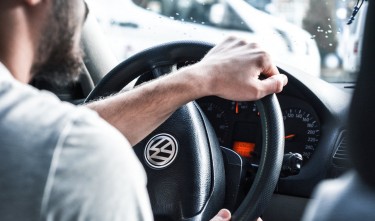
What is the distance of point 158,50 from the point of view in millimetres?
1897

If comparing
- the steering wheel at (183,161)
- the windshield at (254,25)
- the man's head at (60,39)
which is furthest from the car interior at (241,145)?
the man's head at (60,39)

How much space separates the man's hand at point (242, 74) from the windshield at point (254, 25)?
0.57m

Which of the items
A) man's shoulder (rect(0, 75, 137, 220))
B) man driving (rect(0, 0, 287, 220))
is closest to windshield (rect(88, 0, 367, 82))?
man driving (rect(0, 0, 287, 220))

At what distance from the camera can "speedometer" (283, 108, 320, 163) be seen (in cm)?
219

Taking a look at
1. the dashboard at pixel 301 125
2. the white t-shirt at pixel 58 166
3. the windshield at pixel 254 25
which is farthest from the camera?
the windshield at pixel 254 25

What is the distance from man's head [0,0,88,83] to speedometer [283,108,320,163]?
3.88 feet

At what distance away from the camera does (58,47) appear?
110 centimetres

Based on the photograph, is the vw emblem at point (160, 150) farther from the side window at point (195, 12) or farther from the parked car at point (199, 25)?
the side window at point (195, 12)

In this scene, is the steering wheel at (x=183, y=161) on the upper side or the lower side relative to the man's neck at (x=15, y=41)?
lower

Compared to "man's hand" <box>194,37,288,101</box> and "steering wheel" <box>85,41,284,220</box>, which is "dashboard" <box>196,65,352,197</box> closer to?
"steering wheel" <box>85,41,284,220</box>

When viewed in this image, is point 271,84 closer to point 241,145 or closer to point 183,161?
point 183,161

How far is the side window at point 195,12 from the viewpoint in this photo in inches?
109

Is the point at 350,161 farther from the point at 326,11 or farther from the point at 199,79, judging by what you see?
the point at 326,11

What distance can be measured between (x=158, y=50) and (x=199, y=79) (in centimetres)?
32
